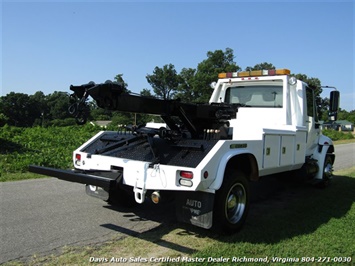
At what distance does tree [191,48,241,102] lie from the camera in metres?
39.2

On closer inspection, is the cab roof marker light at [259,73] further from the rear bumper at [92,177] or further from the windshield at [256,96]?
the rear bumper at [92,177]

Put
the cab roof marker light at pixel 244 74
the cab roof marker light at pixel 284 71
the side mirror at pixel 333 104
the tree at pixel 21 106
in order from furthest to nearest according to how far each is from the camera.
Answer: the tree at pixel 21 106 < the side mirror at pixel 333 104 < the cab roof marker light at pixel 244 74 < the cab roof marker light at pixel 284 71

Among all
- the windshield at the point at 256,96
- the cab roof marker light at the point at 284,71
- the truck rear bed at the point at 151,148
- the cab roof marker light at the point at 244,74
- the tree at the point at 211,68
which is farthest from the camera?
the tree at the point at 211,68

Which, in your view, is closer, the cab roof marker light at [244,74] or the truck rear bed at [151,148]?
the truck rear bed at [151,148]

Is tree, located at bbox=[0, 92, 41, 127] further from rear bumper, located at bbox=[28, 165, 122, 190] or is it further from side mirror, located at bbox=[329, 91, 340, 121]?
rear bumper, located at bbox=[28, 165, 122, 190]

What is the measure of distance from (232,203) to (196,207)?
68 cm

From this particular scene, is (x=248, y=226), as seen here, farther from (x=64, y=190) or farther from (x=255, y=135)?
(x=64, y=190)

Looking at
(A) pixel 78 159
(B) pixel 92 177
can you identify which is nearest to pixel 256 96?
(A) pixel 78 159

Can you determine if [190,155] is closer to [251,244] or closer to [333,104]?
[251,244]

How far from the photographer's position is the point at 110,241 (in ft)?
14.1

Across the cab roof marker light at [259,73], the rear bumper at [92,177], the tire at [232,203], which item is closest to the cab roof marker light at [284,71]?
the cab roof marker light at [259,73]

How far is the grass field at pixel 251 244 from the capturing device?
12.5 ft

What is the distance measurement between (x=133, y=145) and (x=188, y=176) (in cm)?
129

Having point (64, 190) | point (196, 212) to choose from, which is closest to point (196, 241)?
point (196, 212)
